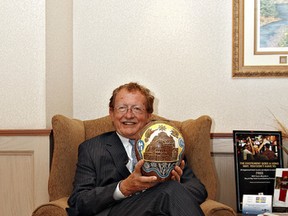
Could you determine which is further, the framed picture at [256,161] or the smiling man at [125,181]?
the framed picture at [256,161]

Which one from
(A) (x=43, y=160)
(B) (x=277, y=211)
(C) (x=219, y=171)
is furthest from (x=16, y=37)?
(B) (x=277, y=211)

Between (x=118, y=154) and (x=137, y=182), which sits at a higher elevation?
(x=118, y=154)

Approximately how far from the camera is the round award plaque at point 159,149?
7.65ft

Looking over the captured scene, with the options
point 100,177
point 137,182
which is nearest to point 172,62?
point 100,177

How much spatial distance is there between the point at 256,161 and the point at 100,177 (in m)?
0.98

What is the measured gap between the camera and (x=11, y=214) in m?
3.26

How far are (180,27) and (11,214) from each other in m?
1.76

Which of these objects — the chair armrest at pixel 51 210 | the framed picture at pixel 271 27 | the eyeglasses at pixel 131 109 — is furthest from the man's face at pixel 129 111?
the framed picture at pixel 271 27

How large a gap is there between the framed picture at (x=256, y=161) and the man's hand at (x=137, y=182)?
2.72ft

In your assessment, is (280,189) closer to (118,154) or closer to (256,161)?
(256,161)

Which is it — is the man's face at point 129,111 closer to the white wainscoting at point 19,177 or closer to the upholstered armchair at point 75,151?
the upholstered armchair at point 75,151

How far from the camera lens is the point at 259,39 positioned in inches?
142

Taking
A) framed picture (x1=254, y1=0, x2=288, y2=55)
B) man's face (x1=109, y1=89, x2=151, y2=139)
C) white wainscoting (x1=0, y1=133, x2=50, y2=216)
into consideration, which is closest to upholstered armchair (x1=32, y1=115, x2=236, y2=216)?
white wainscoting (x1=0, y1=133, x2=50, y2=216)

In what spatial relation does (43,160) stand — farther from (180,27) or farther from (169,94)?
(180,27)
